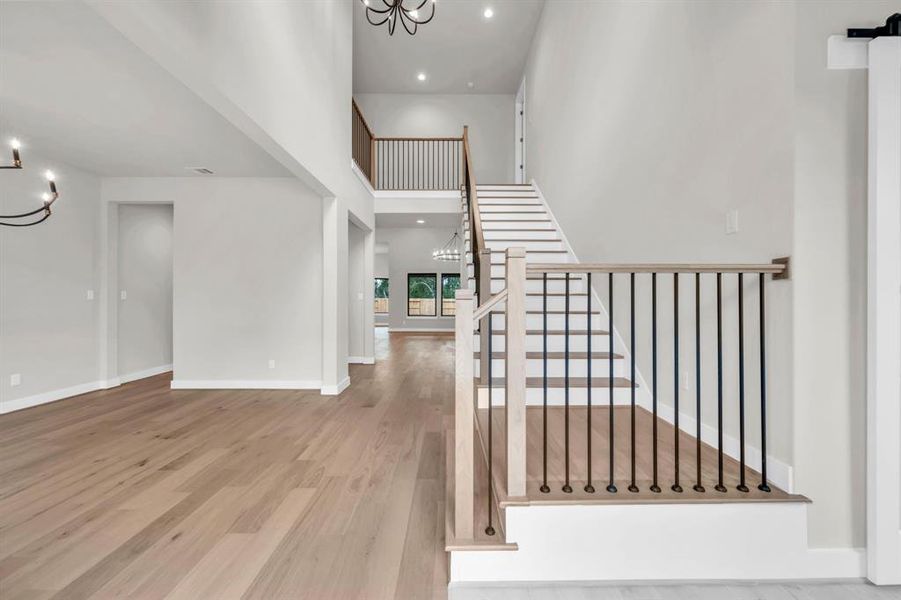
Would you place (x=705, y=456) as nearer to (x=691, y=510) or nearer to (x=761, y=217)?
(x=691, y=510)

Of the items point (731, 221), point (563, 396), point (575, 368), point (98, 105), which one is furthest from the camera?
point (575, 368)

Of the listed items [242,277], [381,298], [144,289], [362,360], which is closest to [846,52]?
[242,277]

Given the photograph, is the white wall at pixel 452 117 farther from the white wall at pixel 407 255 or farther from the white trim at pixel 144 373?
the white trim at pixel 144 373

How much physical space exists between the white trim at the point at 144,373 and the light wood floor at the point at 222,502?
1.20m

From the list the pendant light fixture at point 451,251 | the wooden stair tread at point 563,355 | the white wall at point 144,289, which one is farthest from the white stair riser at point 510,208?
the white wall at point 144,289

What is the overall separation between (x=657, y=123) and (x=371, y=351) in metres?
5.53

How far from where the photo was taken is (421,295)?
1258 cm

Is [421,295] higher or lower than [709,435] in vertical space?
higher

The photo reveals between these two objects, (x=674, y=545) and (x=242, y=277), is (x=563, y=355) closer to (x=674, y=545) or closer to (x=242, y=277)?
(x=674, y=545)

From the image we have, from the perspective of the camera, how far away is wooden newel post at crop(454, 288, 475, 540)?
5.32 ft

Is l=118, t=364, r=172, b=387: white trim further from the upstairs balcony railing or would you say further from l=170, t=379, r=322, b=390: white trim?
the upstairs balcony railing

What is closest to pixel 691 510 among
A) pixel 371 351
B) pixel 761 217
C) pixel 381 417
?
pixel 761 217

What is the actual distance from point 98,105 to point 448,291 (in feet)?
31.7

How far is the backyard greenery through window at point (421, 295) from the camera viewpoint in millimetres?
12227
